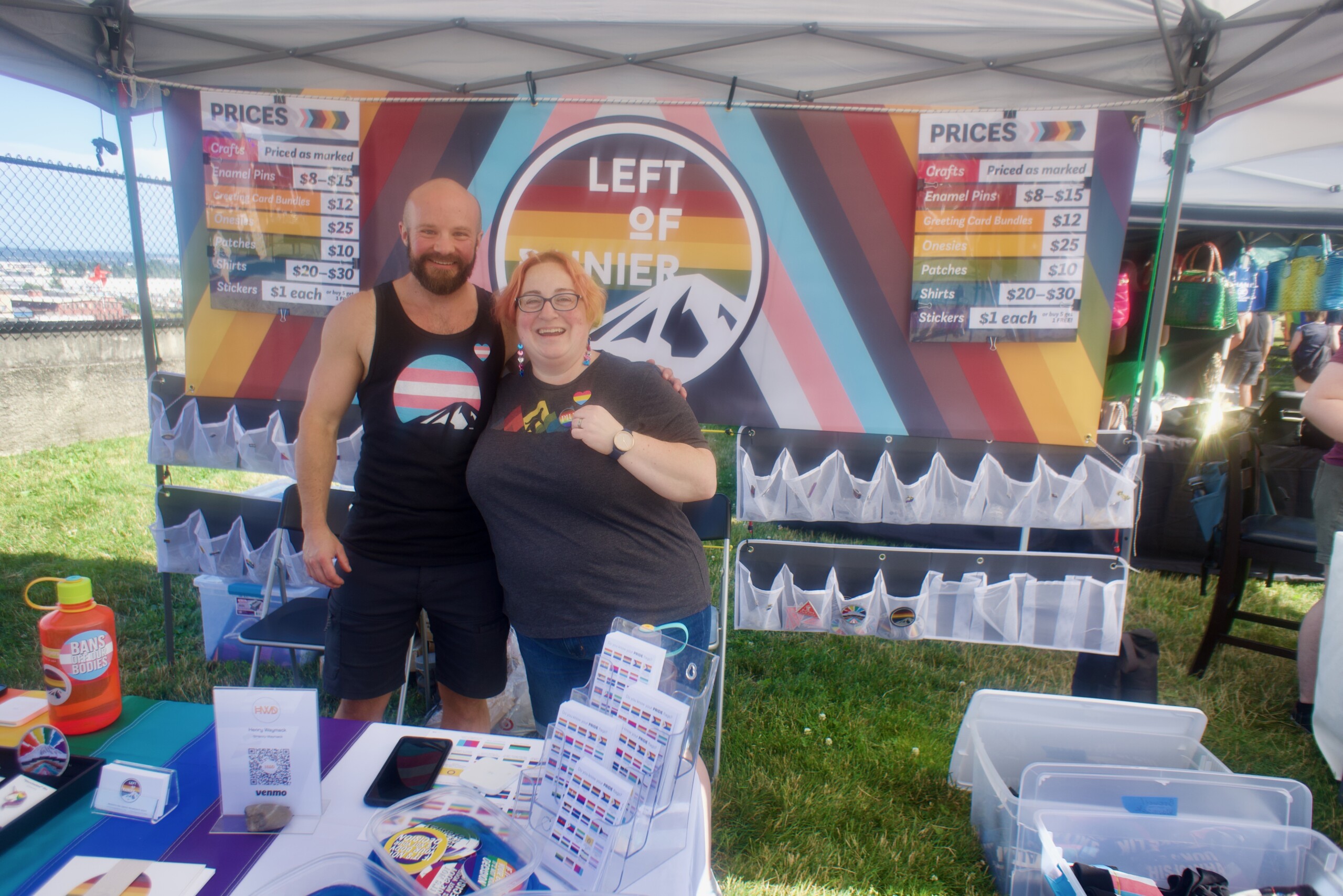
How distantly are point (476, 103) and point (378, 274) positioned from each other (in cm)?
77

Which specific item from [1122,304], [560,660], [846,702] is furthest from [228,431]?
[1122,304]

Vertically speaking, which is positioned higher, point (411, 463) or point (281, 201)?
point (281, 201)

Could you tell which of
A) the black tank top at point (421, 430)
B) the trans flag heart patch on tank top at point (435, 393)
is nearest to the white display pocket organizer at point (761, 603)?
the black tank top at point (421, 430)

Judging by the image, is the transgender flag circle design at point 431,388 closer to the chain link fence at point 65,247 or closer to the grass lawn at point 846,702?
the grass lawn at point 846,702

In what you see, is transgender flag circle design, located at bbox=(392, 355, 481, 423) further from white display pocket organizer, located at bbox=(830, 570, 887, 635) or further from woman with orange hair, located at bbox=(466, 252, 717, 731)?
white display pocket organizer, located at bbox=(830, 570, 887, 635)

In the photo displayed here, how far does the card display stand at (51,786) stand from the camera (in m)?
1.07

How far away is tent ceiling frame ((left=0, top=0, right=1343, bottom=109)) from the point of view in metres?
2.49

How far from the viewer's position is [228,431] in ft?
9.99

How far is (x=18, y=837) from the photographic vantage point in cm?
108

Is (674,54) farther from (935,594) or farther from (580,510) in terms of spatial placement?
(935,594)

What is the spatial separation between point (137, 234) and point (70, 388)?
4.63 metres

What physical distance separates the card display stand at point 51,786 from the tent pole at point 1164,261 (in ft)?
10.6

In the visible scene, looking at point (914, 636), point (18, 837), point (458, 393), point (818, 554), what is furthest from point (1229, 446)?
point (18, 837)

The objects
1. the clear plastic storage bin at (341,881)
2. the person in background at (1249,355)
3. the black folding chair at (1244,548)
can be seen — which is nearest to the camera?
the clear plastic storage bin at (341,881)
